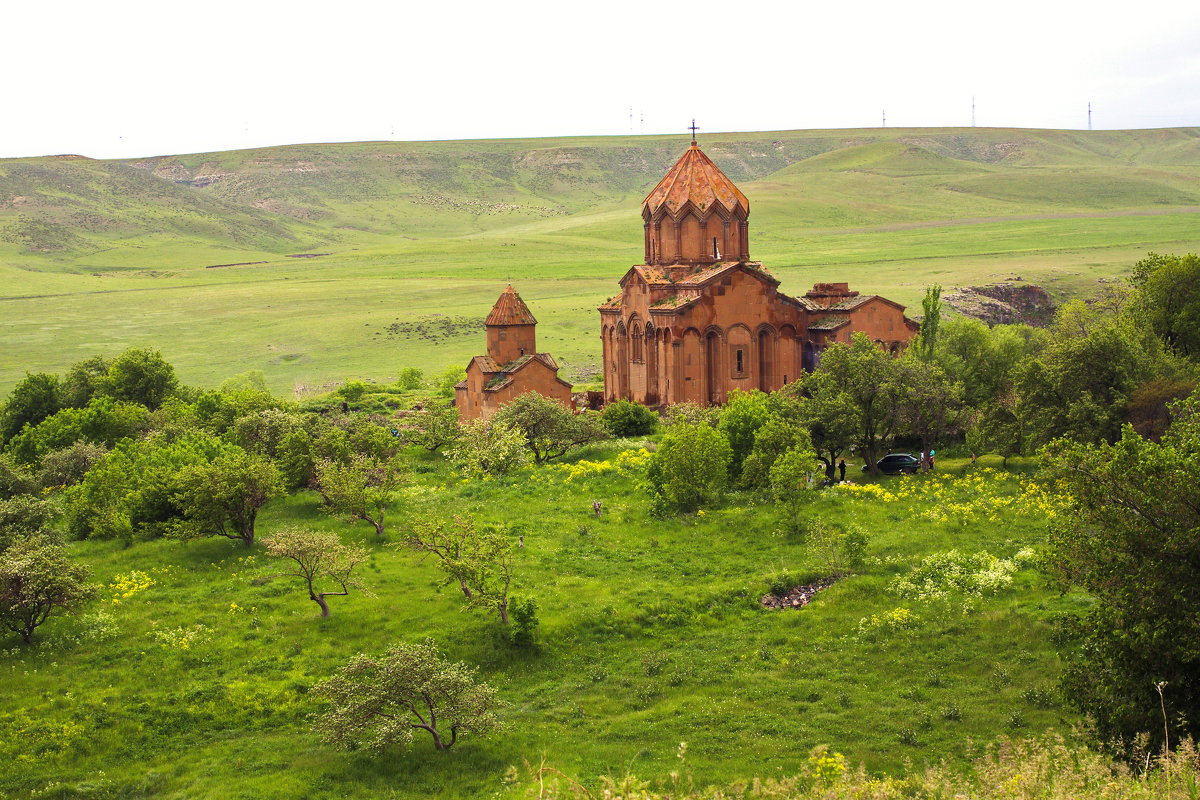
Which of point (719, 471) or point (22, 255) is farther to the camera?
point (22, 255)

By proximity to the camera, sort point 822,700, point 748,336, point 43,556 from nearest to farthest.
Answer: point 822,700, point 43,556, point 748,336

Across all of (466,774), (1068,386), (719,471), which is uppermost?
(1068,386)

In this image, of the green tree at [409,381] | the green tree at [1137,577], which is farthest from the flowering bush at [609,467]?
the green tree at [409,381]

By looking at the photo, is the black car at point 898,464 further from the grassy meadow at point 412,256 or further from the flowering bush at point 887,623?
the grassy meadow at point 412,256

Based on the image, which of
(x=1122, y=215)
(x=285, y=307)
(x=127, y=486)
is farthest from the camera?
(x=1122, y=215)

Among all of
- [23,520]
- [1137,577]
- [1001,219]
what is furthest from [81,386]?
[1001,219]

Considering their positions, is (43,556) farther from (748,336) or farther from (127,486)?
(748,336)

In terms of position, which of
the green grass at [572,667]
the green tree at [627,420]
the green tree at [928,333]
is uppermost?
the green tree at [928,333]

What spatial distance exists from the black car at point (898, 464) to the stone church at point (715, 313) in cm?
891

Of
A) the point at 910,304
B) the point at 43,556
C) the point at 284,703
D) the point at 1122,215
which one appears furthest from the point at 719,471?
the point at 1122,215

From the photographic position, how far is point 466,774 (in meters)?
17.5

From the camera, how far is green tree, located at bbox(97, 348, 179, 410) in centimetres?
4997

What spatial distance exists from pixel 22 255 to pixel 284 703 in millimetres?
132402

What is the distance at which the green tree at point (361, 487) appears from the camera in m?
29.3
